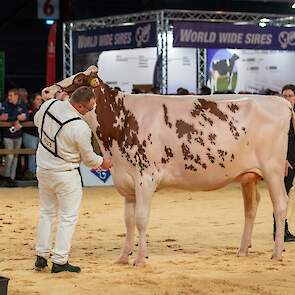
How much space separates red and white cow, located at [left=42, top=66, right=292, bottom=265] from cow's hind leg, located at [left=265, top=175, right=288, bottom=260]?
0.04ft

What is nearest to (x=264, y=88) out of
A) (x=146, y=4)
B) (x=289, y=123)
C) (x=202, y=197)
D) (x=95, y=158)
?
(x=202, y=197)

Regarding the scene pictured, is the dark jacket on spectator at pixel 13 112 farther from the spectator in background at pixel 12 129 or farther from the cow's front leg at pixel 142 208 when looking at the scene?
the cow's front leg at pixel 142 208

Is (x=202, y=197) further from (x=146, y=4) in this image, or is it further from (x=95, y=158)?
(x=146, y=4)

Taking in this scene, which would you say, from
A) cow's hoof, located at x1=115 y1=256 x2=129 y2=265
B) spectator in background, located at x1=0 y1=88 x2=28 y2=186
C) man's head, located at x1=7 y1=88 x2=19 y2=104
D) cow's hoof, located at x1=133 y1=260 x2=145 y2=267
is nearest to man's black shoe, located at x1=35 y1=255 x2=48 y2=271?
cow's hoof, located at x1=115 y1=256 x2=129 y2=265

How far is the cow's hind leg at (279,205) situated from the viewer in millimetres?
9695

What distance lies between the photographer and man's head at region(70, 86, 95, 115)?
873 centimetres

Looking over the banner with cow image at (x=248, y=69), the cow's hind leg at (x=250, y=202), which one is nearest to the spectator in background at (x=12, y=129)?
the banner with cow image at (x=248, y=69)

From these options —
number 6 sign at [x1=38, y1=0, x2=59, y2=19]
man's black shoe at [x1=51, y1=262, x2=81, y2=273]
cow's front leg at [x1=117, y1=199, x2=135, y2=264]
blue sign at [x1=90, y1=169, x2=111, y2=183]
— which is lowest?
blue sign at [x1=90, y1=169, x2=111, y2=183]

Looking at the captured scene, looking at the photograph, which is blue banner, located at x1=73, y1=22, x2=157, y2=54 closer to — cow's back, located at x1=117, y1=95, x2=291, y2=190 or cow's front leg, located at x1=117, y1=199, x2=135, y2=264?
cow's back, located at x1=117, y1=95, x2=291, y2=190

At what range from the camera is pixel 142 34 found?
19.6m

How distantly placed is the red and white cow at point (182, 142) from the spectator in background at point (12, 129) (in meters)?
8.96

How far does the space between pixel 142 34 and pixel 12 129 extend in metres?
3.60

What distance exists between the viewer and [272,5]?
3253 cm

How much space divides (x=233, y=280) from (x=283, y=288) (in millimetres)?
564
